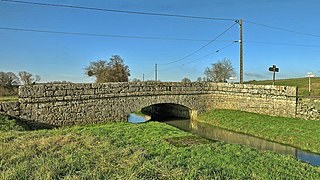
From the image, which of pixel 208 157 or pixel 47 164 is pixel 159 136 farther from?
pixel 47 164

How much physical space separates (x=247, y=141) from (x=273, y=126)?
2.49 metres

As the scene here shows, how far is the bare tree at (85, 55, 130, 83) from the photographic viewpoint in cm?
3259

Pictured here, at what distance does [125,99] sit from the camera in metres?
16.1

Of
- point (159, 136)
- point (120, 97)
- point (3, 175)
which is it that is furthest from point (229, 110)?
point (3, 175)

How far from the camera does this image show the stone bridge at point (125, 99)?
13.0 m

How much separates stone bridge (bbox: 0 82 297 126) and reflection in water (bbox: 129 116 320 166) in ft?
A: 9.52

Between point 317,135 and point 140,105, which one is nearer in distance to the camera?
point 317,135

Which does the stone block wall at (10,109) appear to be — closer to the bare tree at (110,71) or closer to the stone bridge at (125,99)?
the stone bridge at (125,99)

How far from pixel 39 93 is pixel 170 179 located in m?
11.0

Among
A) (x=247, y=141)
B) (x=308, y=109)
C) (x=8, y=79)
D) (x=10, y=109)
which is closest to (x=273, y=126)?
(x=247, y=141)

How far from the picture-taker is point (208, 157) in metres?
7.14

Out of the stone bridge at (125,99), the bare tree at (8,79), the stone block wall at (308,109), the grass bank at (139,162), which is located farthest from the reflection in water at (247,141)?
the bare tree at (8,79)

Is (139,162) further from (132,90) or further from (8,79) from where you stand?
(8,79)

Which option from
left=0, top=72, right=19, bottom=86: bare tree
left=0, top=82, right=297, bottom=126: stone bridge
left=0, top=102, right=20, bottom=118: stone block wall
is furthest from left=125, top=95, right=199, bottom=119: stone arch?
left=0, top=72, right=19, bottom=86: bare tree
